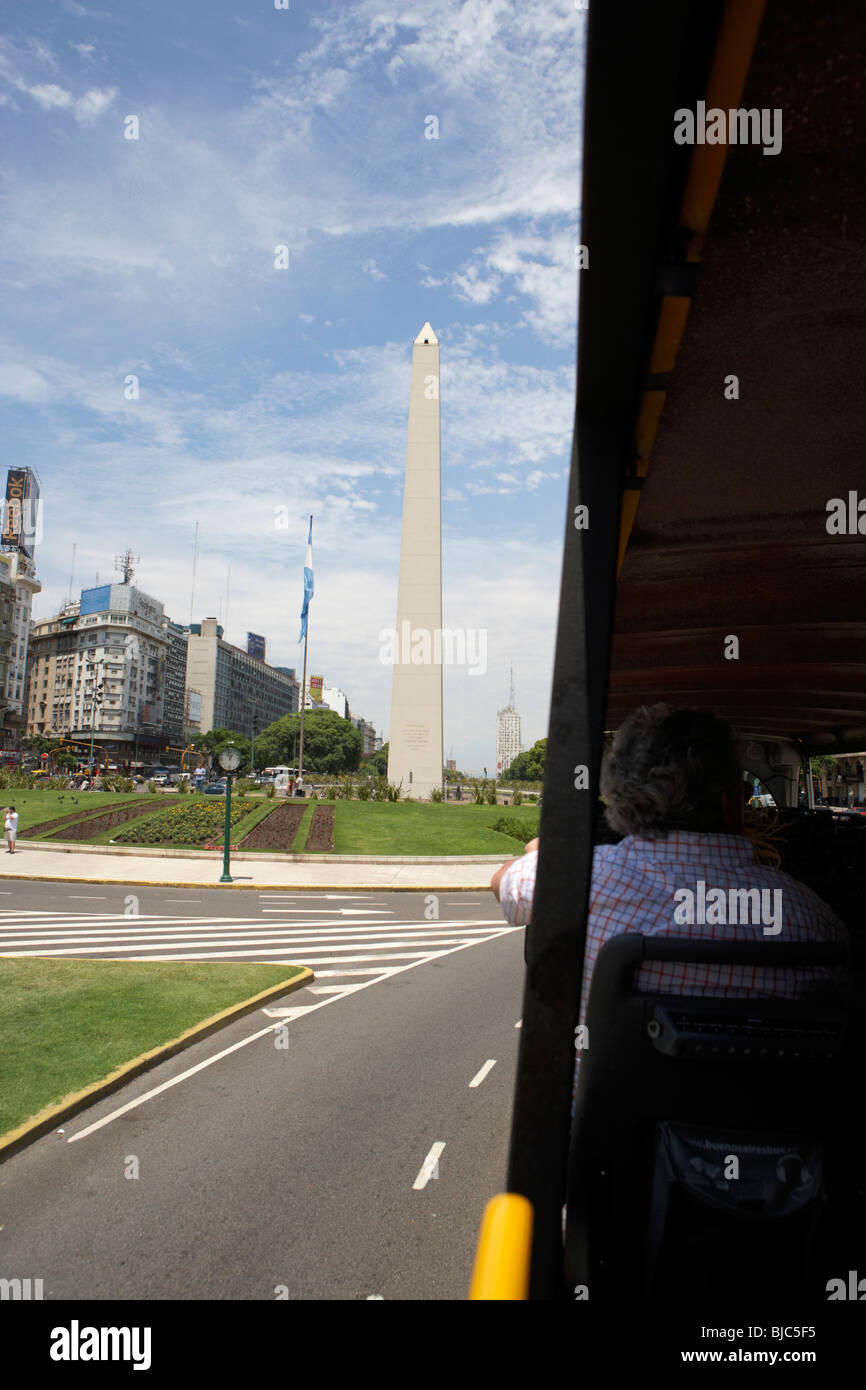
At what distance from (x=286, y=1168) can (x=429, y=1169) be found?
898 mm

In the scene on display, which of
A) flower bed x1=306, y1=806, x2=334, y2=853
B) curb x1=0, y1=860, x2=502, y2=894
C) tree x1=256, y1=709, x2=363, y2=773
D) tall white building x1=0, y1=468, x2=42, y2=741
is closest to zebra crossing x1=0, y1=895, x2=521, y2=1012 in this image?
curb x1=0, y1=860, x2=502, y2=894

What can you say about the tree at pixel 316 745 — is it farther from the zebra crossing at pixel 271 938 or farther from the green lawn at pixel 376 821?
the zebra crossing at pixel 271 938

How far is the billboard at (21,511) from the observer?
127100mm

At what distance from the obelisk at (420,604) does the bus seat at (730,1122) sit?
1565 inches

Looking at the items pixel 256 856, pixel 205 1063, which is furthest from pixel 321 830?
pixel 205 1063

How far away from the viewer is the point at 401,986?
1074 centimetres

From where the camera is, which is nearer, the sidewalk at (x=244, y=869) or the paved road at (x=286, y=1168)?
the paved road at (x=286, y=1168)

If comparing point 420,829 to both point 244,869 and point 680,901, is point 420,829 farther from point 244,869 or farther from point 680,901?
point 680,901

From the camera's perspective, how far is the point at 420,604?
41.4 metres

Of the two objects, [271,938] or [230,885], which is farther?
[230,885]

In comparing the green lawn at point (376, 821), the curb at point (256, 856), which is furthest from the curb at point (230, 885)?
the green lawn at point (376, 821)

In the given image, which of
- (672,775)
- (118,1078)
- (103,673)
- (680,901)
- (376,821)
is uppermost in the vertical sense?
(103,673)

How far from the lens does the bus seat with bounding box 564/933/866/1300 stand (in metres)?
1.84
